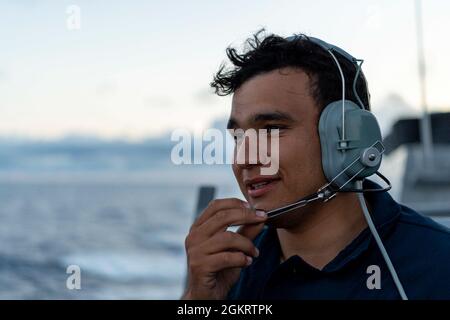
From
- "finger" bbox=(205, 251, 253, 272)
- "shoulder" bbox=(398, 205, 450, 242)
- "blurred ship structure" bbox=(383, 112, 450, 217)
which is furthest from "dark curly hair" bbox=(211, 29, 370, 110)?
"blurred ship structure" bbox=(383, 112, 450, 217)

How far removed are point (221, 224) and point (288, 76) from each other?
45 centimetres

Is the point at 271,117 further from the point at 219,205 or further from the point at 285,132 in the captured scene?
the point at 219,205

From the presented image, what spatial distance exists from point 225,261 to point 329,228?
1.14 feet

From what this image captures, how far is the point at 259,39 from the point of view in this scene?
215 centimetres

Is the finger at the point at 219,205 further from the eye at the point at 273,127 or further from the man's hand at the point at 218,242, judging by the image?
the eye at the point at 273,127

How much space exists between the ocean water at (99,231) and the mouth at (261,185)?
3.70 meters

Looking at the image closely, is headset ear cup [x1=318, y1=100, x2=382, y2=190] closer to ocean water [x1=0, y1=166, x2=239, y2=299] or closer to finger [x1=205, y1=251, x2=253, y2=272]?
finger [x1=205, y1=251, x2=253, y2=272]

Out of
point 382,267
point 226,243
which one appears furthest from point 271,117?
point 382,267

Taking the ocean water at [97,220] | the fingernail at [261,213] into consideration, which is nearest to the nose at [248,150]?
the fingernail at [261,213]

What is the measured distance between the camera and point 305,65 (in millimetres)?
1907
